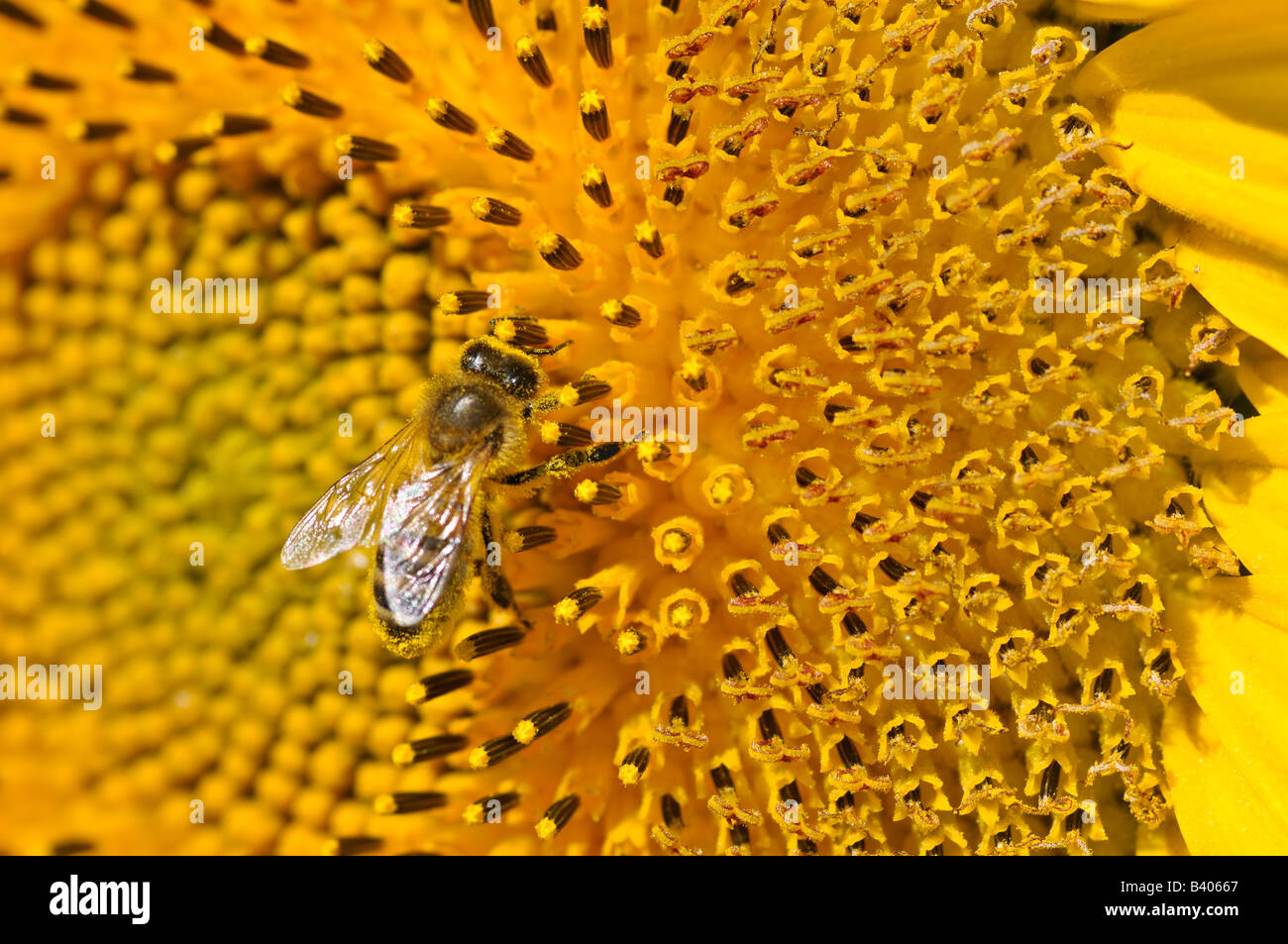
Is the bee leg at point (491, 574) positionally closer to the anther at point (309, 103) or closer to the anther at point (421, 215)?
the anther at point (421, 215)

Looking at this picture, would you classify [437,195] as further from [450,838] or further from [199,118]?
[450,838]

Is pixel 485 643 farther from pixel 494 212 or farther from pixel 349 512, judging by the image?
pixel 494 212

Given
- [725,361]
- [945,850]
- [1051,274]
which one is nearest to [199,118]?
[725,361]

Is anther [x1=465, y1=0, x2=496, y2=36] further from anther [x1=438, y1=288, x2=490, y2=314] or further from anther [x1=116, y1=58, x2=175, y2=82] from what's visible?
anther [x1=116, y1=58, x2=175, y2=82]

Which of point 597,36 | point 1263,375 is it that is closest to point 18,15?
point 597,36

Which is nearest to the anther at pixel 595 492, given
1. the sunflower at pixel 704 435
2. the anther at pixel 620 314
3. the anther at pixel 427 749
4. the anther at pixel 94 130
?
the sunflower at pixel 704 435

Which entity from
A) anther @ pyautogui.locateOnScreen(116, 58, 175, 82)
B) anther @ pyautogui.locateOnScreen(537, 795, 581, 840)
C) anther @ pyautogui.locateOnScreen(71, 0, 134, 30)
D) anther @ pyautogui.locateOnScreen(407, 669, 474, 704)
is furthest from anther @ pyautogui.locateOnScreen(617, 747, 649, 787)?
anther @ pyautogui.locateOnScreen(71, 0, 134, 30)
